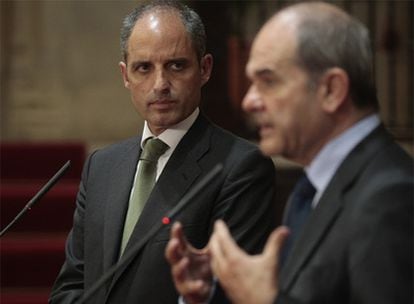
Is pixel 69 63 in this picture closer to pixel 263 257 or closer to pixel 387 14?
pixel 387 14

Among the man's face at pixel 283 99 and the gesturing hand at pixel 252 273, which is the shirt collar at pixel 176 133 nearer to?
the man's face at pixel 283 99

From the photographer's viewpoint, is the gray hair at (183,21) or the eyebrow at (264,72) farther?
the gray hair at (183,21)

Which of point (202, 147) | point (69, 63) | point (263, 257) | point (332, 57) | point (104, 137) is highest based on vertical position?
point (332, 57)

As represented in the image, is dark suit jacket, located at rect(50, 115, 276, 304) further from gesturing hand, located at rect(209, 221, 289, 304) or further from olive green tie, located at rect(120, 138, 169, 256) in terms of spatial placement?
gesturing hand, located at rect(209, 221, 289, 304)

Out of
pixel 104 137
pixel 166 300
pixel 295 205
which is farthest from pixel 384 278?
pixel 104 137

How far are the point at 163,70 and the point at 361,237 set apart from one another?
1.13 metres

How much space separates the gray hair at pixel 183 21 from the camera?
3.18 metres

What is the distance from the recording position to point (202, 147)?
317 cm

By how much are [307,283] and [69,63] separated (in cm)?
554

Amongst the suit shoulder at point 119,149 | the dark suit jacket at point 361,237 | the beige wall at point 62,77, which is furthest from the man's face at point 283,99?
the beige wall at point 62,77

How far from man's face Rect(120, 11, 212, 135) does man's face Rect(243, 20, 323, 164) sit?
2.60 ft

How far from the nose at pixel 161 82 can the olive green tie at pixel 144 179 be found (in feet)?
0.50

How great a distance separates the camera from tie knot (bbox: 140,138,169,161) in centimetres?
318

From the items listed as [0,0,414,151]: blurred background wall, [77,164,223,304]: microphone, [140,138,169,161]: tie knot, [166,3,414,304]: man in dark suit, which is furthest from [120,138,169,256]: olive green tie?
[0,0,414,151]: blurred background wall
